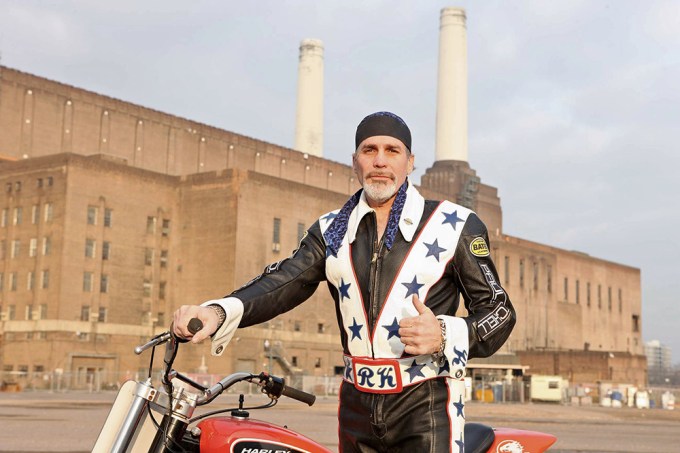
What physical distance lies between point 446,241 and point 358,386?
571 mm

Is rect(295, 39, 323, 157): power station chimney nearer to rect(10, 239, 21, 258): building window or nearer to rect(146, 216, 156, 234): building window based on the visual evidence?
rect(146, 216, 156, 234): building window

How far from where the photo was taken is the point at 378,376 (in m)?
3.20

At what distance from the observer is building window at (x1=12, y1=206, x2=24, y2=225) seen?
68.8 metres

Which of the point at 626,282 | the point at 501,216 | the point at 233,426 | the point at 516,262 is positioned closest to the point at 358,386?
the point at 233,426

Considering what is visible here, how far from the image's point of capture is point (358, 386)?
10.6 ft

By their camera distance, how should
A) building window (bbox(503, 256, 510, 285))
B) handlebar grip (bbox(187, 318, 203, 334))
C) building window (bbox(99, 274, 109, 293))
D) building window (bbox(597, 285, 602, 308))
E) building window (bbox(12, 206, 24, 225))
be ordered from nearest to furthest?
handlebar grip (bbox(187, 318, 203, 334)) → building window (bbox(99, 274, 109, 293)) → building window (bbox(12, 206, 24, 225)) → building window (bbox(503, 256, 510, 285)) → building window (bbox(597, 285, 602, 308))

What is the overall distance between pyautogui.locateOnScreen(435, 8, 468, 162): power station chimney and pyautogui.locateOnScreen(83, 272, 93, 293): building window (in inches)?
1909

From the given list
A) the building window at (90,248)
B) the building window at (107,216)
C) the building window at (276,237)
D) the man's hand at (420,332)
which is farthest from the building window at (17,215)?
the man's hand at (420,332)

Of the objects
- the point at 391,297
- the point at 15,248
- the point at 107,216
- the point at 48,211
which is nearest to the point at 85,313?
the point at 107,216

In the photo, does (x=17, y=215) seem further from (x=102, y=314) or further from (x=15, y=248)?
(x=102, y=314)

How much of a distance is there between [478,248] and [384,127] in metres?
0.53

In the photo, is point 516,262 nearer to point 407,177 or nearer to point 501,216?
point 501,216

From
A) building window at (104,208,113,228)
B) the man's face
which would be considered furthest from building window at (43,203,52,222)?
the man's face

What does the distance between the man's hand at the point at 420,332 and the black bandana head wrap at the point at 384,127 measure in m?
0.76
